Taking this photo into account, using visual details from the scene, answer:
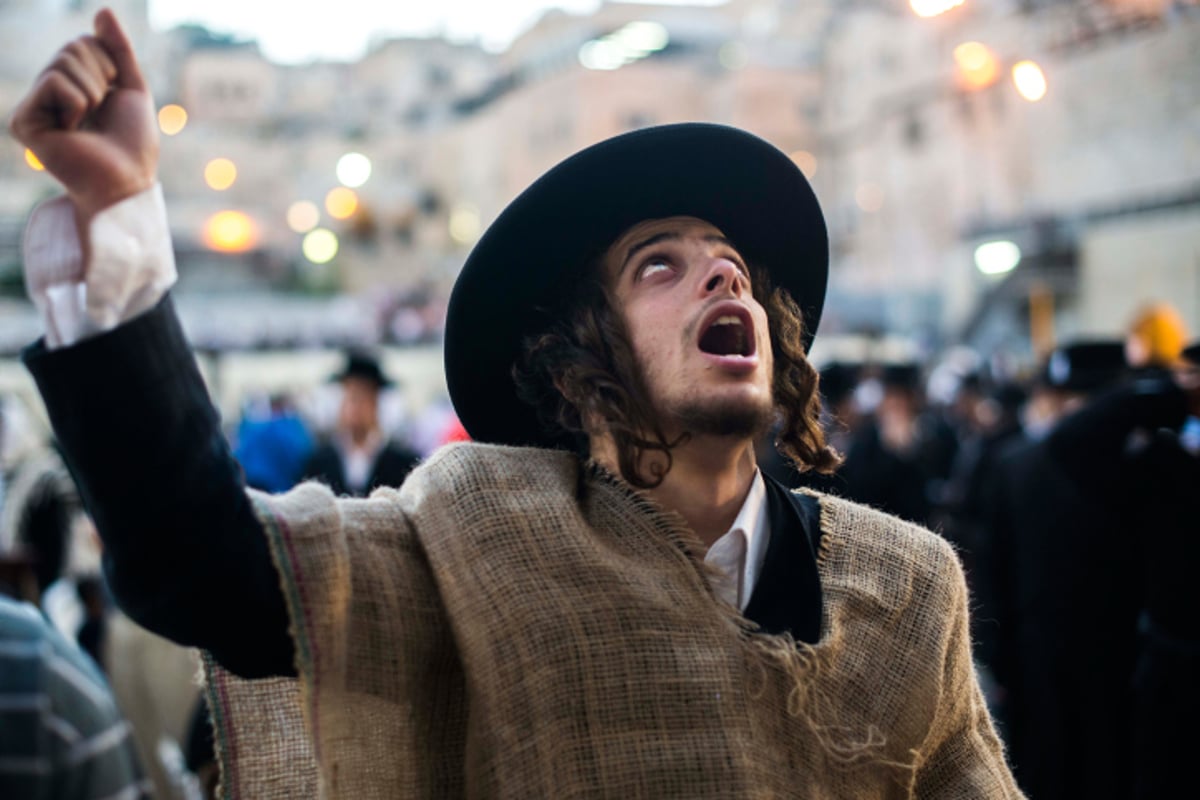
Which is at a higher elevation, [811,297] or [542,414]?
[811,297]

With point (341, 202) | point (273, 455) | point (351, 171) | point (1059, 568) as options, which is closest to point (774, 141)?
point (341, 202)

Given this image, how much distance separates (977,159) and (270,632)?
40352 mm

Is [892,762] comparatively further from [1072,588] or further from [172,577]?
[1072,588]

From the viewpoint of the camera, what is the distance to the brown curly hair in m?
2.21

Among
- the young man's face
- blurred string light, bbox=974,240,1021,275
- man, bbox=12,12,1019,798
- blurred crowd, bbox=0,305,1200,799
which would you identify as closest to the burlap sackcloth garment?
man, bbox=12,12,1019,798

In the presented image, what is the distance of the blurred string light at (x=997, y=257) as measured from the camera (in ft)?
91.7

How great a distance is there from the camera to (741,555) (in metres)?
2.21

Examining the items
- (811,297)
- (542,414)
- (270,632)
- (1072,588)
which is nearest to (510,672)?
(270,632)

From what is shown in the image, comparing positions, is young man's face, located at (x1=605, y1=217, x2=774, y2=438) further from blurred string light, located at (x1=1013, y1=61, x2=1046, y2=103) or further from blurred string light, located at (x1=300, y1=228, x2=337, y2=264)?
blurred string light, located at (x1=300, y1=228, x2=337, y2=264)

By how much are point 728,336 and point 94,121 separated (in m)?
1.20

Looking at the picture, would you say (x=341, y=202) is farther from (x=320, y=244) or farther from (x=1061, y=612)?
(x=1061, y=612)

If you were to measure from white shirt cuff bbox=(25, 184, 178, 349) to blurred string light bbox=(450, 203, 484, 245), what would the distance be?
5643 cm

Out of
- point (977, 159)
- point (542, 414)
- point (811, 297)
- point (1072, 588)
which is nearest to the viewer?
point (542, 414)

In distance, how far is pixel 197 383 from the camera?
1607 mm
